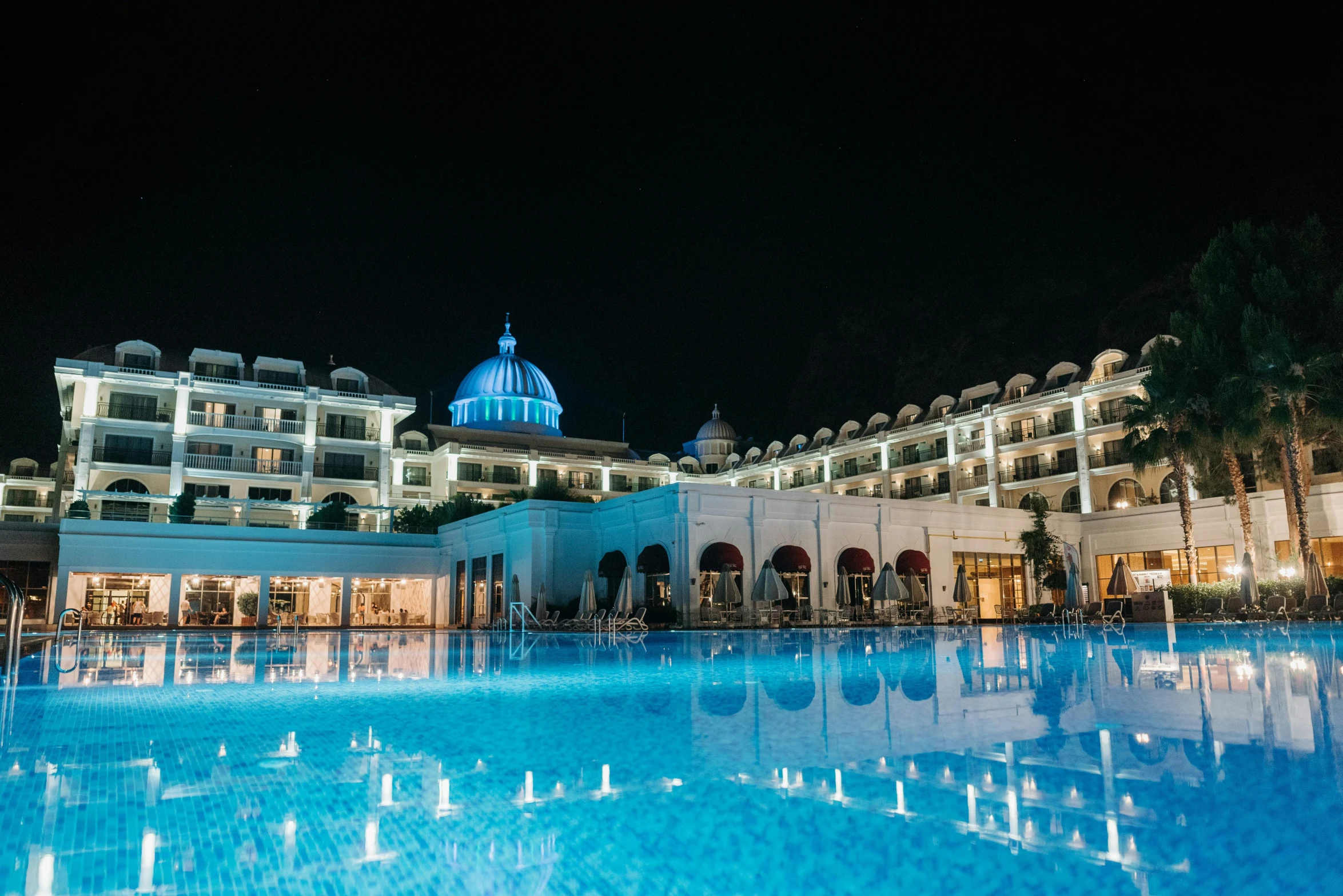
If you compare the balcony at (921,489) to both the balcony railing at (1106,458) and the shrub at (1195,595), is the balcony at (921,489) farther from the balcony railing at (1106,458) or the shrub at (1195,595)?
the shrub at (1195,595)

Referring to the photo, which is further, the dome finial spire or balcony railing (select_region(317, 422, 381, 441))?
the dome finial spire

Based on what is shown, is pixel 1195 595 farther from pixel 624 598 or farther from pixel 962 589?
pixel 624 598

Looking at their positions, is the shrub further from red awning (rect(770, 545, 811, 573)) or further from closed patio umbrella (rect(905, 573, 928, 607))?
red awning (rect(770, 545, 811, 573))

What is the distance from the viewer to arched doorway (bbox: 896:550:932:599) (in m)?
35.4

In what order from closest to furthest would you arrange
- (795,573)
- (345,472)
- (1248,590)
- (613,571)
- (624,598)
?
(1248,590) → (624,598) → (795,573) → (613,571) → (345,472)

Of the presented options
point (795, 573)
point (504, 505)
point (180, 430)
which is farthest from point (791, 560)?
point (180, 430)

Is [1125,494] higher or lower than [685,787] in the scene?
higher

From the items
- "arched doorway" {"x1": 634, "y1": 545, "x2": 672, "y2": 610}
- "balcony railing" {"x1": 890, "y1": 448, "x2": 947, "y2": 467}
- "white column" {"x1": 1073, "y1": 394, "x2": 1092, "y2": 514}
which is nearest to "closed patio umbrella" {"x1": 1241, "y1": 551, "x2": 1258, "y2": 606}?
"arched doorway" {"x1": 634, "y1": 545, "x2": 672, "y2": 610}

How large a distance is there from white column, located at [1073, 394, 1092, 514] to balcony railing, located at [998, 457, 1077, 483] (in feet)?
2.38

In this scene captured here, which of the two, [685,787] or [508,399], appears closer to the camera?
[685,787]

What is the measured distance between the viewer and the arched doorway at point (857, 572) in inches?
1344

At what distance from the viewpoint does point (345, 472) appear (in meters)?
52.5

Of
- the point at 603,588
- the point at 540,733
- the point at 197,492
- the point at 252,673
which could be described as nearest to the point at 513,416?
the point at 197,492

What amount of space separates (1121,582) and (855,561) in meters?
9.35
